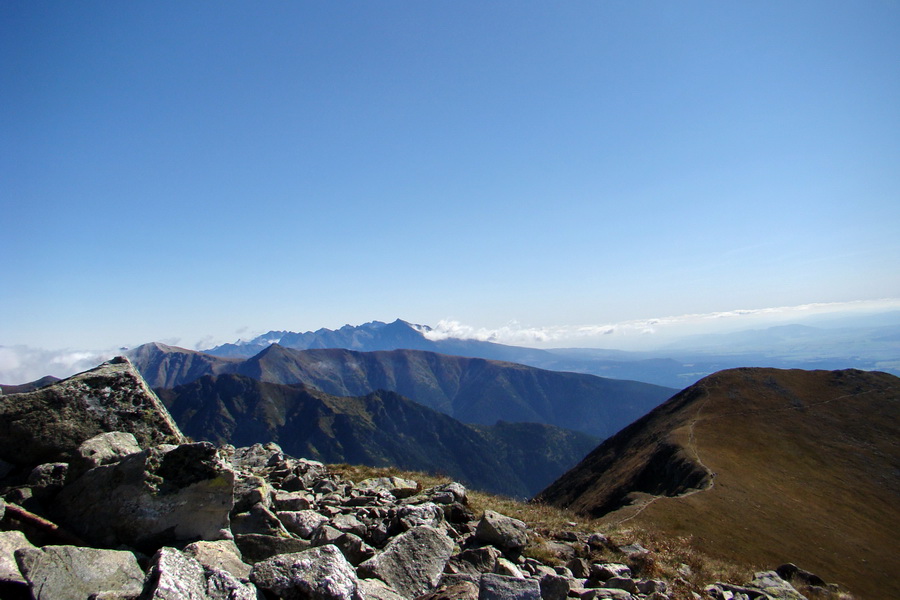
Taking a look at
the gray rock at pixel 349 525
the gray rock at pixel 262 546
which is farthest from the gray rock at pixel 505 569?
the gray rock at pixel 262 546

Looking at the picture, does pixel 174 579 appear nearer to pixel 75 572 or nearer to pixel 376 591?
pixel 75 572

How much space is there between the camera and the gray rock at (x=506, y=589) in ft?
21.5

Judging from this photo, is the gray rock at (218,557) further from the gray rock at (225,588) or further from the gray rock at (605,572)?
the gray rock at (605,572)

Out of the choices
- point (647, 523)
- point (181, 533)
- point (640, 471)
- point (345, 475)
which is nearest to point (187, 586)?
point (181, 533)

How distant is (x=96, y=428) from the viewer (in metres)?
9.43

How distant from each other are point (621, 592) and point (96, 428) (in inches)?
450

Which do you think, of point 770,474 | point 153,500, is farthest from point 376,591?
point 770,474

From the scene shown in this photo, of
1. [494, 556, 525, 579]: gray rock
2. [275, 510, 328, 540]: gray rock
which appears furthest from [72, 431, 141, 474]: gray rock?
[494, 556, 525, 579]: gray rock

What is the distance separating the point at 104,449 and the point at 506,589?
774cm

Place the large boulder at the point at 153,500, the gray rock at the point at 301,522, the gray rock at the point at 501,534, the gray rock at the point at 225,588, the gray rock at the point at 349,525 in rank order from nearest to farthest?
the gray rock at the point at 225,588 → the large boulder at the point at 153,500 → the gray rock at the point at 301,522 → the gray rock at the point at 349,525 → the gray rock at the point at 501,534

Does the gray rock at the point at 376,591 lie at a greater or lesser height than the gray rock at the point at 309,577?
lesser

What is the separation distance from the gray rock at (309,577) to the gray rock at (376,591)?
31cm

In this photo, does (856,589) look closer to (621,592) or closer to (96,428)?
(621,592)

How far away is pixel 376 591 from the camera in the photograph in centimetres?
644
